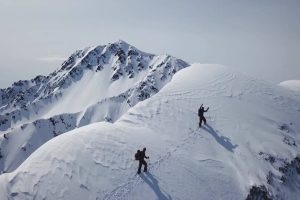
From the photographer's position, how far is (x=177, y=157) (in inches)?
1355

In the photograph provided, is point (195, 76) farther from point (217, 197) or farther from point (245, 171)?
point (217, 197)

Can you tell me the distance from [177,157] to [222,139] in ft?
22.0

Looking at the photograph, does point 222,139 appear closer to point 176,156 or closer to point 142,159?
point 176,156

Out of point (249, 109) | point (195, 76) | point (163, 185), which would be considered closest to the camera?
point (163, 185)

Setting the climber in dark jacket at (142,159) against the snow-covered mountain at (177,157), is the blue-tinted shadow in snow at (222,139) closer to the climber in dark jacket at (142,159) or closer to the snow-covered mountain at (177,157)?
the snow-covered mountain at (177,157)

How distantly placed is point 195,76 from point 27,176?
31.7 metres

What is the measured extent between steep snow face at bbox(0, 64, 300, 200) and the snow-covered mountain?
9 cm

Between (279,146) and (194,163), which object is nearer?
(194,163)

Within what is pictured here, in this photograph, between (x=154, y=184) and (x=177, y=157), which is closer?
(x=154, y=184)

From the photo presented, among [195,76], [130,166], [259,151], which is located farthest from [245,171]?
[195,76]

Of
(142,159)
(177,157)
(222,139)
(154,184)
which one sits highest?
(222,139)

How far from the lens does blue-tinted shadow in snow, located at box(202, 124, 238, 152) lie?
36812 millimetres

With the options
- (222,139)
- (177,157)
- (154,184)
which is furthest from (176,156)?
(222,139)

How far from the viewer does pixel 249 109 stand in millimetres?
44344
